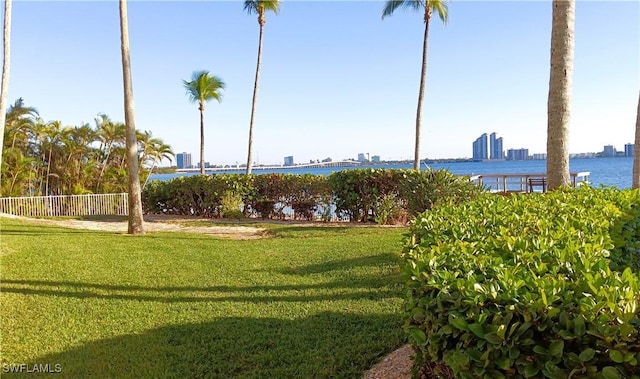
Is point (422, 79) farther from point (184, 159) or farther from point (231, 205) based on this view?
point (184, 159)

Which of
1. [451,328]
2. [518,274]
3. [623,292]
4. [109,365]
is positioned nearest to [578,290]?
[623,292]

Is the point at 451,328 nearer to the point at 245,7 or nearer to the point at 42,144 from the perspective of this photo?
the point at 245,7

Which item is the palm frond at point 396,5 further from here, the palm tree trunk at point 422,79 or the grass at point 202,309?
the grass at point 202,309

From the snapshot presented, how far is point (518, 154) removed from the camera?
8800cm

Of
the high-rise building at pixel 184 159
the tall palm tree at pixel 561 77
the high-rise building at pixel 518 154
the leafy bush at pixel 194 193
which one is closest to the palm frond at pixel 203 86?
the leafy bush at pixel 194 193

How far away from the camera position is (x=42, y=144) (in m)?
20.6

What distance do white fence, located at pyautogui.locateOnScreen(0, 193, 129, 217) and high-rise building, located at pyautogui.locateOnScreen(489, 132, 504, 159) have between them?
70.6 meters

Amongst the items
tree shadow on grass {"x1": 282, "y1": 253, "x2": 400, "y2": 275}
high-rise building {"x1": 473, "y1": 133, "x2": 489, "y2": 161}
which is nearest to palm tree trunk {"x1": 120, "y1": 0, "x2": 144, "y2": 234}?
tree shadow on grass {"x1": 282, "y1": 253, "x2": 400, "y2": 275}

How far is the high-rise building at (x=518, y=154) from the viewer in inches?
3376

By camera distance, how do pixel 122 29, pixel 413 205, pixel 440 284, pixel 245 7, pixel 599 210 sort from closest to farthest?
pixel 440 284
pixel 599 210
pixel 122 29
pixel 413 205
pixel 245 7

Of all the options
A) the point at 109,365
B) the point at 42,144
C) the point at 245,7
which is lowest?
the point at 109,365

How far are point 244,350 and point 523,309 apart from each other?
273cm

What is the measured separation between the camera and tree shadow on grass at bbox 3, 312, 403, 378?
3.40 m

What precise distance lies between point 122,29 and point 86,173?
13629mm
